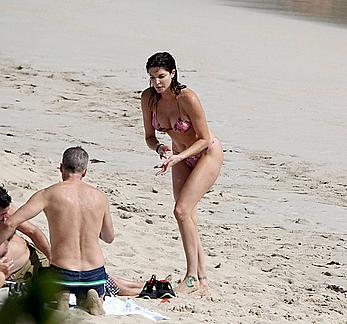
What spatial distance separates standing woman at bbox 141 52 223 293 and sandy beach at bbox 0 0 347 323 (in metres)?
0.31

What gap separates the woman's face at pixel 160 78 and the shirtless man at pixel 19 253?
112 cm

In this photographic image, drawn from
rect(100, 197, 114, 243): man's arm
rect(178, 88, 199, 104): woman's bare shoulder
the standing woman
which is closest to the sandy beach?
the standing woman

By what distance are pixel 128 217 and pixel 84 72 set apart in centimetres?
857

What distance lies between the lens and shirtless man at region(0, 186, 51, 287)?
16.5 ft

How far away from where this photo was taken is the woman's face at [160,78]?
5660 mm

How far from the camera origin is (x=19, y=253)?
521 cm

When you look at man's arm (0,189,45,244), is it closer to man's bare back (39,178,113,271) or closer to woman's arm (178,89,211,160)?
man's bare back (39,178,113,271)

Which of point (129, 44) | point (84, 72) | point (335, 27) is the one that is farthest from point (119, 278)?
point (335, 27)

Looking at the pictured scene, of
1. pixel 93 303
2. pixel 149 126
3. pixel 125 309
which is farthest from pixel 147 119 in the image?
pixel 93 303

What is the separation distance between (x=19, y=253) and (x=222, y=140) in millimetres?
6939

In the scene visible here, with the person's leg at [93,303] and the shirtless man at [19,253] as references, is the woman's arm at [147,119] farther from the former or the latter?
the person's leg at [93,303]

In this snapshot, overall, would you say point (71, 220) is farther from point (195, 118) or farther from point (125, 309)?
point (195, 118)

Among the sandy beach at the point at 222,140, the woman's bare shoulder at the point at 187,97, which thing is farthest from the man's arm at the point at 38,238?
the woman's bare shoulder at the point at 187,97

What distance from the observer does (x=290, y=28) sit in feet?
84.3
